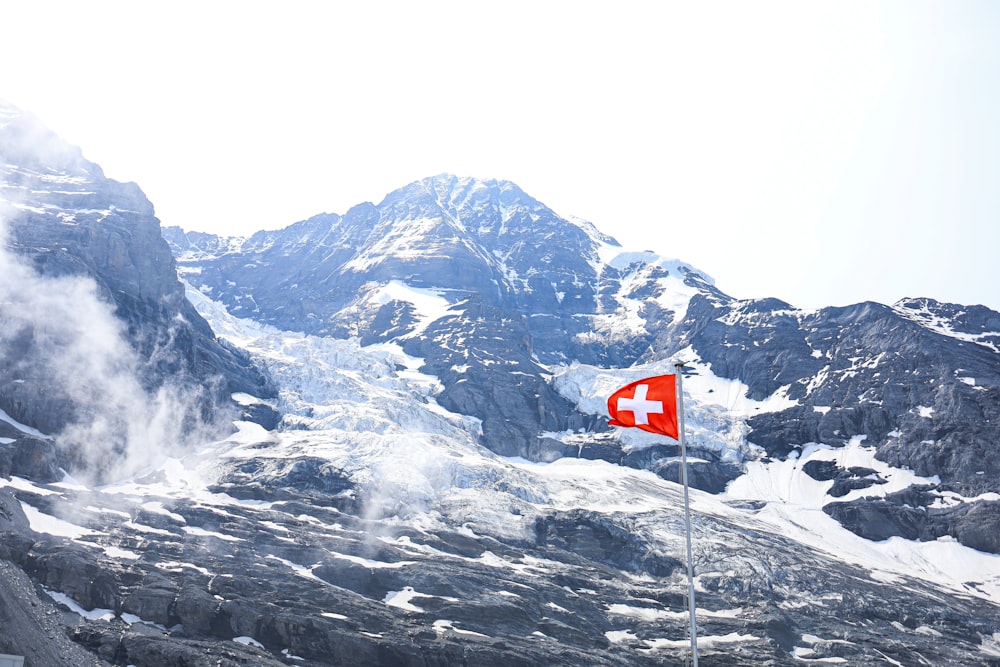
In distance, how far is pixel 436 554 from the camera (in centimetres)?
16625

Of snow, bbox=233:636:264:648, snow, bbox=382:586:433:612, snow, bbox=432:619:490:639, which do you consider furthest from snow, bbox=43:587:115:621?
snow, bbox=432:619:490:639

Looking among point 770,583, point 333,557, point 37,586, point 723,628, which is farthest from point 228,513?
point 770,583

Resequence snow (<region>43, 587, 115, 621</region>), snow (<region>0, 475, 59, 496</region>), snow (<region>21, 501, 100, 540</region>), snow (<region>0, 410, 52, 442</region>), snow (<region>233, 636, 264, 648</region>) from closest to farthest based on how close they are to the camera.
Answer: snow (<region>43, 587, 115, 621</region>) → snow (<region>233, 636, 264, 648</region>) → snow (<region>21, 501, 100, 540</region>) → snow (<region>0, 475, 59, 496</region>) → snow (<region>0, 410, 52, 442</region>)

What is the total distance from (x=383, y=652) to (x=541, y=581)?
45699mm

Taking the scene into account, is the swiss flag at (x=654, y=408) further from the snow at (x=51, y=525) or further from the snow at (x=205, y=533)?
the snow at (x=205, y=533)

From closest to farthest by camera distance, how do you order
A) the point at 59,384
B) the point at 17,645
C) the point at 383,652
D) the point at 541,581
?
the point at 17,645
the point at 383,652
the point at 541,581
the point at 59,384

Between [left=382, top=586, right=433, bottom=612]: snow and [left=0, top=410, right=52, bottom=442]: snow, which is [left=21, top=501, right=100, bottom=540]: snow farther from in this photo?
[left=382, top=586, right=433, bottom=612]: snow

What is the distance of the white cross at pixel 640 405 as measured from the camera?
51500mm

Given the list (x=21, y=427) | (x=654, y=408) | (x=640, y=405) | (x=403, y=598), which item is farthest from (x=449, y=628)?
(x=21, y=427)

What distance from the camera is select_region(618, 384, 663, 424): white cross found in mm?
51500

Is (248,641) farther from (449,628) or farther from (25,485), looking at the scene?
(25,485)

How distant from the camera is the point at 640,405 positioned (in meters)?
51.9

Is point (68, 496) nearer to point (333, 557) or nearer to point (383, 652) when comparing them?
point (333, 557)

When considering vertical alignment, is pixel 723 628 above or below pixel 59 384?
below
